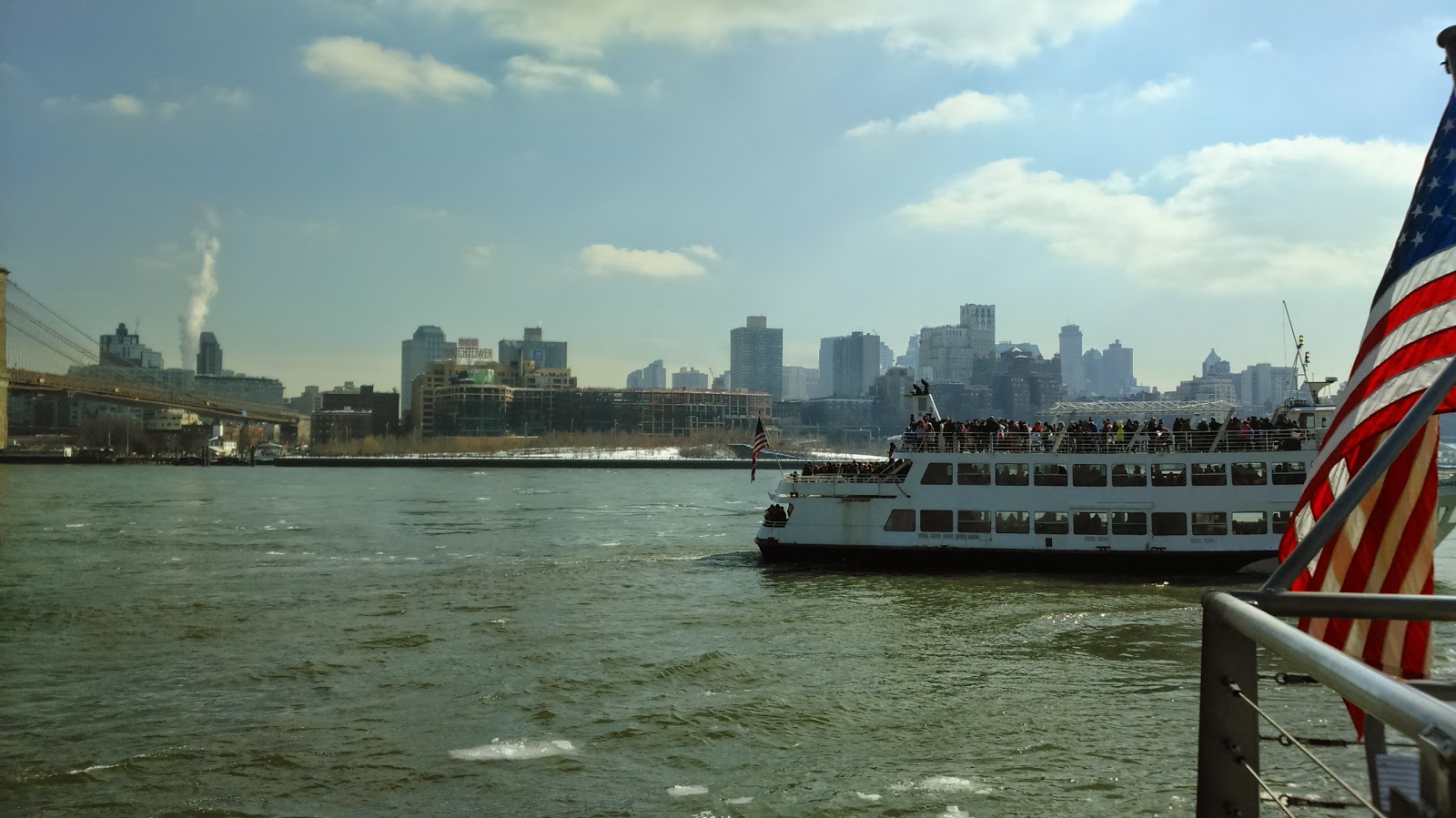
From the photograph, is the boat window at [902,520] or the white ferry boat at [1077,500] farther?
the boat window at [902,520]

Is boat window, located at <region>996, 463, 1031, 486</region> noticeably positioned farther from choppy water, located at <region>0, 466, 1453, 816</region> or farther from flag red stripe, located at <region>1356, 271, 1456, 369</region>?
flag red stripe, located at <region>1356, 271, 1456, 369</region>

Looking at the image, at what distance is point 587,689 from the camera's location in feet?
68.2

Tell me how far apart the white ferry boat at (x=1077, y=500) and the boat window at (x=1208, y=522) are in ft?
0.14

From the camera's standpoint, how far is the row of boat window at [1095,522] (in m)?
35.2

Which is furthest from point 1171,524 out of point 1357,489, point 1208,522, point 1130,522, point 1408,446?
point 1357,489

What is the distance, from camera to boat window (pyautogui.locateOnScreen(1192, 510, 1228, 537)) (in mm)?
35188

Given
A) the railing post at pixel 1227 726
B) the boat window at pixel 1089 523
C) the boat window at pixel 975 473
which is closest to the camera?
the railing post at pixel 1227 726

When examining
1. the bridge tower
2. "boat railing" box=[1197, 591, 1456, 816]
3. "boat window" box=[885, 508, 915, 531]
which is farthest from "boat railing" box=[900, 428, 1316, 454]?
the bridge tower

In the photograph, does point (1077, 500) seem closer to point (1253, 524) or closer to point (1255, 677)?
point (1253, 524)

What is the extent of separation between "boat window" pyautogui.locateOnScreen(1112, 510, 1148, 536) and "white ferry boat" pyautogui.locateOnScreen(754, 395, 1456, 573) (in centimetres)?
4

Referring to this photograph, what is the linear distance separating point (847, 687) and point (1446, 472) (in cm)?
2977

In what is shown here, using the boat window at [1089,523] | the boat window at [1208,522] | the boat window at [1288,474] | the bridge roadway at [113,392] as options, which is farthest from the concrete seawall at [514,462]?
the boat window at [1288,474]

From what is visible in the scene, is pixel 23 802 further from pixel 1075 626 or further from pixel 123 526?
pixel 123 526

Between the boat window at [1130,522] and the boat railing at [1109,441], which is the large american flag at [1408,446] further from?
the boat window at [1130,522]
